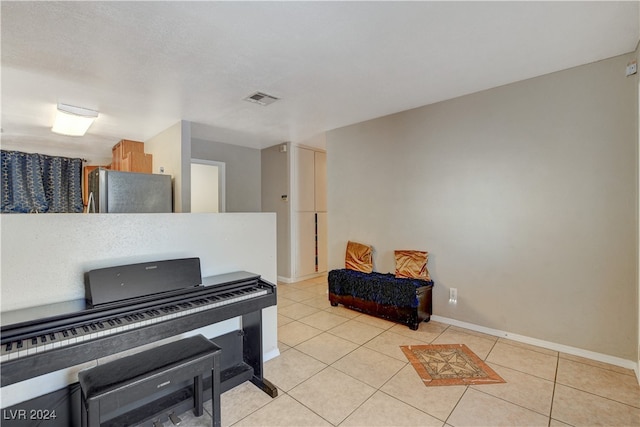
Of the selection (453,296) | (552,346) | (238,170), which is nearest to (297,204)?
(238,170)

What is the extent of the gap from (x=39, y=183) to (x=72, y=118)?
2850 mm

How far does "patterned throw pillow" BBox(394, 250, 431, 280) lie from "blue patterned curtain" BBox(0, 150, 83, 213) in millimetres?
6064

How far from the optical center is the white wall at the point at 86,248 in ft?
4.57

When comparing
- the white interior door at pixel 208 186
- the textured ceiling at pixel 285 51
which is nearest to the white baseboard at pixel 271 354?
the textured ceiling at pixel 285 51

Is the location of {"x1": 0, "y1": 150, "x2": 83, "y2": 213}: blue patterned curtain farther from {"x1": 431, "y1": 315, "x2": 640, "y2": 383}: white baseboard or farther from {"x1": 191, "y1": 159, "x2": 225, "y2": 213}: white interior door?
{"x1": 431, "y1": 315, "x2": 640, "y2": 383}: white baseboard

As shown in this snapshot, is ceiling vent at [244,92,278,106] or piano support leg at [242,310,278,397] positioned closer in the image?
piano support leg at [242,310,278,397]

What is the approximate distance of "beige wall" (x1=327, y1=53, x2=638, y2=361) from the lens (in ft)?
7.34

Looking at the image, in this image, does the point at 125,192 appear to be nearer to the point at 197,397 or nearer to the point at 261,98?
the point at 261,98

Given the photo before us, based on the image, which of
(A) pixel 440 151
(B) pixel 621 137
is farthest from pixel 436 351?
(B) pixel 621 137

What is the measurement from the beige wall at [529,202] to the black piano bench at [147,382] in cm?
249

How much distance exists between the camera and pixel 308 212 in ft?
17.1

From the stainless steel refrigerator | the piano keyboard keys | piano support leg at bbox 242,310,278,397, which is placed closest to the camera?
the piano keyboard keys

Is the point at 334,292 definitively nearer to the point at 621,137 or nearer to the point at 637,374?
the point at 637,374

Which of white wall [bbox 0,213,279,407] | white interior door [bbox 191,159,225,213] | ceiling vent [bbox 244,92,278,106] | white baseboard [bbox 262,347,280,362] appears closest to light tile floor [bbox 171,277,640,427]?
white baseboard [bbox 262,347,280,362]
